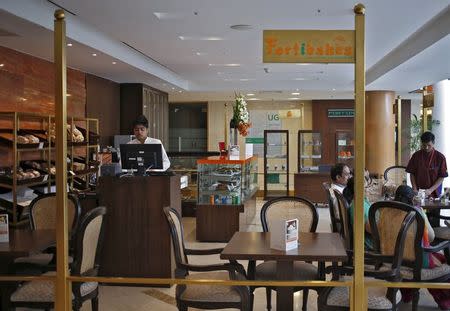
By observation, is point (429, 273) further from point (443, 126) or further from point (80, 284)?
point (443, 126)

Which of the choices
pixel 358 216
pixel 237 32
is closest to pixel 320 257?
pixel 358 216

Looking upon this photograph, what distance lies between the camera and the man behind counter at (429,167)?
7.56 meters

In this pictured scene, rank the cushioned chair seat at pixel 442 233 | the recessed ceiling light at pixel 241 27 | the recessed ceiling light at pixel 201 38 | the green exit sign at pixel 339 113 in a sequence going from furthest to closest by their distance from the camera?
the green exit sign at pixel 339 113 < the recessed ceiling light at pixel 201 38 < the recessed ceiling light at pixel 241 27 < the cushioned chair seat at pixel 442 233

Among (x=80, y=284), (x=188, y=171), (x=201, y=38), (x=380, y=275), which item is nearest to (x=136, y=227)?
(x=80, y=284)

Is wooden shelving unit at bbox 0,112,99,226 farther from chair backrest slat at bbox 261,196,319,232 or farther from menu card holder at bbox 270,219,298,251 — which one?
menu card holder at bbox 270,219,298,251

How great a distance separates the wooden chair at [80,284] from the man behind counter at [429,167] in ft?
16.4

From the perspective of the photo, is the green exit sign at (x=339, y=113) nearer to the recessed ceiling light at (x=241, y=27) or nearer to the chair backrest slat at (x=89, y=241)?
the recessed ceiling light at (x=241, y=27)

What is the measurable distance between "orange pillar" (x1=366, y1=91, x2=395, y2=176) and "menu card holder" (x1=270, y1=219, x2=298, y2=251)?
1128 centimetres

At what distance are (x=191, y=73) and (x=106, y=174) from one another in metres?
6.55

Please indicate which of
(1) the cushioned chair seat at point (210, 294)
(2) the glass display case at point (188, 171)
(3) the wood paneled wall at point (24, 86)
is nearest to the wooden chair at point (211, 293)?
(1) the cushioned chair seat at point (210, 294)

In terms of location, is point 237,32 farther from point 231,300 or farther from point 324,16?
point 231,300

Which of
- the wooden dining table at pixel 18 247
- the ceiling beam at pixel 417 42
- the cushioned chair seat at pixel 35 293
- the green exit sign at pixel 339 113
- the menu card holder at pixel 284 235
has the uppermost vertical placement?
the ceiling beam at pixel 417 42

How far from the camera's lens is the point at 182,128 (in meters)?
18.5

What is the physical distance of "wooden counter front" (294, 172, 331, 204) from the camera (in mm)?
11938
